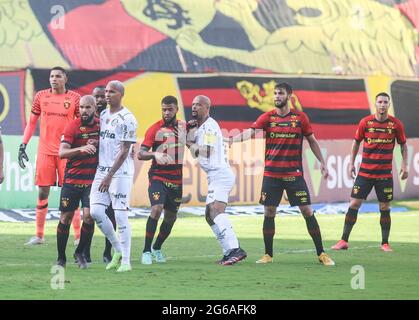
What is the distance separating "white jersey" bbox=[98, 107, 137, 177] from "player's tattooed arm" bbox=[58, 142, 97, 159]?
0.53ft

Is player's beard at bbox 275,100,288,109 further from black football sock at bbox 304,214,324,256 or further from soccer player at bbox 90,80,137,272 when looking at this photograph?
soccer player at bbox 90,80,137,272

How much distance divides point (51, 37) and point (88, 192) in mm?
11718

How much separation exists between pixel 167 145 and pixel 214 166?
737 millimetres

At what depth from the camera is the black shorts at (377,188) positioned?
654 inches

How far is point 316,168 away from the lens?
26547 millimetres

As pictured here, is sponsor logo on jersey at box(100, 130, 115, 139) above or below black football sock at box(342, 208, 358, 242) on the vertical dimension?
above

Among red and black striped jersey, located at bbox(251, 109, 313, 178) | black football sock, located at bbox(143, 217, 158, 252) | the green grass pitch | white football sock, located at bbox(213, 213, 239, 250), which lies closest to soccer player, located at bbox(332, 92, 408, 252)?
the green grass pitch

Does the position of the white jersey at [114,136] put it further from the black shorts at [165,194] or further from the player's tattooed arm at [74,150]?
the black shorts at [165,194]

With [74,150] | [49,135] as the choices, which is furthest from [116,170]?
[49,135]

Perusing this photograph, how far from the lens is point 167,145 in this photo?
14156 mm

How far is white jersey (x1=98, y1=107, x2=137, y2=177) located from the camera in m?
12.5

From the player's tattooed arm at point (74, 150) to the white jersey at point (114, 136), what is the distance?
162 mm
